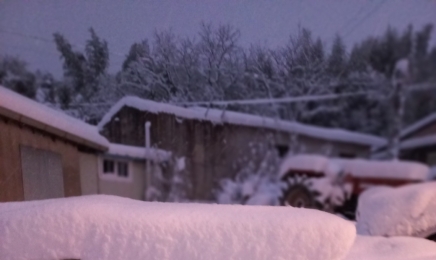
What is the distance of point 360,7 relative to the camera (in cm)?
267

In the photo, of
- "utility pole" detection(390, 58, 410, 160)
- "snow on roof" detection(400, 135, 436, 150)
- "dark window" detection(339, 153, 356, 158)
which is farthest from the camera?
"dark window" detection(339, 153, 356, 158)

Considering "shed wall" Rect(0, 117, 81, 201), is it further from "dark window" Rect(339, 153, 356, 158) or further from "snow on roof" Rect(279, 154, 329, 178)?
"dark window" Rect(339, 153, 356, 158)

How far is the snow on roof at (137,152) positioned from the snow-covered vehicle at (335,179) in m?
1.84

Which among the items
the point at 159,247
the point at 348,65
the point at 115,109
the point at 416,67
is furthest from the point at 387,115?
the point at 159,247

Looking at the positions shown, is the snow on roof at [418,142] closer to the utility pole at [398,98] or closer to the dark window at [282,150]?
the utility pole at [398,98]

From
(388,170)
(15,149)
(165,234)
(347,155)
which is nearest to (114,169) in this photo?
(15,149)

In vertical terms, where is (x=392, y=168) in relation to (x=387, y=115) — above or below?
below

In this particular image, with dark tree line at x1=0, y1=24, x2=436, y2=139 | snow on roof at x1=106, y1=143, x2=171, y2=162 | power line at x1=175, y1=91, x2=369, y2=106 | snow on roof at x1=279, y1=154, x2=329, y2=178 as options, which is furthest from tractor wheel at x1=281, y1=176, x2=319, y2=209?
snow on roof at x1=106, y1=143, x2=171, y2=162

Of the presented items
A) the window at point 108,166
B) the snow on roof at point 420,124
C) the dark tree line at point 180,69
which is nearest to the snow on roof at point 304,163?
the snow on roof at point 420,124

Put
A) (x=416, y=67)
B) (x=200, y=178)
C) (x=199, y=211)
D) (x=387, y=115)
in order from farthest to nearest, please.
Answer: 1. (x=387, y=115)
2. (x=416, y=67)
3. (x=200, y=178)
4. (x=199, y=211)

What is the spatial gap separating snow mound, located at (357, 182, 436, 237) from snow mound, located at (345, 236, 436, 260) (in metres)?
0.12

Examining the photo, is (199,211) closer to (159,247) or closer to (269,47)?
(159,247)

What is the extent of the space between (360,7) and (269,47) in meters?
0.99

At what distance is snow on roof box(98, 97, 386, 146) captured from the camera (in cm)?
223
